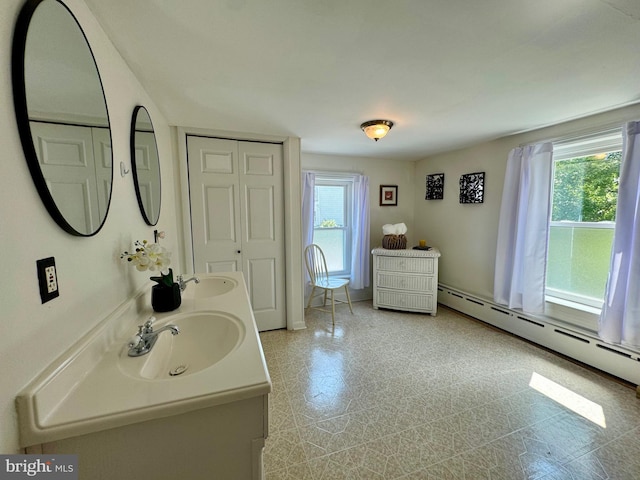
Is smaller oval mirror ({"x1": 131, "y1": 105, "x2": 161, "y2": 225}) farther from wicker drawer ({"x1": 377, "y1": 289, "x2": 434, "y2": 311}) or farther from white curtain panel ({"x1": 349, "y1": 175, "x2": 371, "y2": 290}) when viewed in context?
wicker drawer ({"x1": 377, "y1": 289, "x2": 434, "y2": 311})

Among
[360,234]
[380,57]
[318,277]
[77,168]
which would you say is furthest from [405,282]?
[77,168]

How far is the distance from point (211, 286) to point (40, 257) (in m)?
1.20

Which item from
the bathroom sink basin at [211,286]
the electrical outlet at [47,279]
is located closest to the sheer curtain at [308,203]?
the bathroom sink basin at [211,286]

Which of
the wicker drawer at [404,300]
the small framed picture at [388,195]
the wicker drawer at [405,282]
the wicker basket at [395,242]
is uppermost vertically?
the small framed picture at [388,195]

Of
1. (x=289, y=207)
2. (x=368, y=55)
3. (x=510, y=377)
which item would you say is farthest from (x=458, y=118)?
(x=510, y=377)

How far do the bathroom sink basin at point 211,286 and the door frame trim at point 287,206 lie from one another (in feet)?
2.59

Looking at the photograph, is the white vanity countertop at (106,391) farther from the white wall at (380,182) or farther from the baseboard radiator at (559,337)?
the white wall at (380,182)

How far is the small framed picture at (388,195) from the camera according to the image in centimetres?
395

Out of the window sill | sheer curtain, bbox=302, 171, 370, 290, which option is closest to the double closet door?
sheer curtain, bbox=302, 171, 370, 290

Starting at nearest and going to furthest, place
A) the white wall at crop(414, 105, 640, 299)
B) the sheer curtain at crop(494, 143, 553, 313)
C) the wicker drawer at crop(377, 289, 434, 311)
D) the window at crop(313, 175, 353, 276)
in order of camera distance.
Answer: the sheer curtain at crop(494, 143, 553, 313), the white wall at crop(414, 105, 640, 299), the wicker drawer at crop(377, 289, 434, 311), the window at crop(313, 175, 353, 276)

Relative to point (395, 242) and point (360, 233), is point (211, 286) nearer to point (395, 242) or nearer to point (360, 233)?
point (360, 233)

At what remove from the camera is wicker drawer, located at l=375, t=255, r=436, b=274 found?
10.8 ft

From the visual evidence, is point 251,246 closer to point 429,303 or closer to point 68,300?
point 68,300

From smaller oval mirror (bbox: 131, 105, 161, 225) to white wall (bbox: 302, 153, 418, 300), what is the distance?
2158mm
